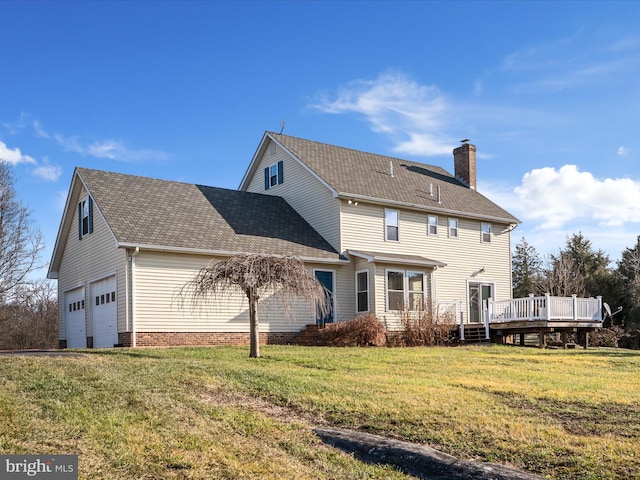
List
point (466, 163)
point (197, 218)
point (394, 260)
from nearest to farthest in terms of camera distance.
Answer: point (197, 218), point (394, 260), point (466, 163)

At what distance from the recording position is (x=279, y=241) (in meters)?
23.8

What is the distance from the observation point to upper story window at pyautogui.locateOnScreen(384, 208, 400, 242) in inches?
1015

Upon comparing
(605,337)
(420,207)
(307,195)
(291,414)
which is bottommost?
(605,337)

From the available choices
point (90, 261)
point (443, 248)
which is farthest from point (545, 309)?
point (90, 261)

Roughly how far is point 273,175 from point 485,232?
9.62 meters

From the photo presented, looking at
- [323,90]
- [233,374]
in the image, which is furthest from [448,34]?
[233,374]

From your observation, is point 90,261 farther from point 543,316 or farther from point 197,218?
point 543,316

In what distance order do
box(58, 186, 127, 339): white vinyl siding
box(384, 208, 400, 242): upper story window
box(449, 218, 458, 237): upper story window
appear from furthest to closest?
box(449, 218, 458, 237): upper story window → box(384, 208, 400, 242): upper story window → box(58, 186, 127, 339): white vinyl siding

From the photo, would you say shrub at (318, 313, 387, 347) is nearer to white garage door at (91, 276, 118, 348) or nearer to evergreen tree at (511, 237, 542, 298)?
white garage door at (91, 276, 118, 348)

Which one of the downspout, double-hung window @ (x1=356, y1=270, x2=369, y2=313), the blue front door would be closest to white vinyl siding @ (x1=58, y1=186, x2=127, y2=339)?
the downspout

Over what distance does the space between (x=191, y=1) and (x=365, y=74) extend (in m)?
4.84

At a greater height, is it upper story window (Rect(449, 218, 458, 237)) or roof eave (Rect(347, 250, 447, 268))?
upper story window (Rect(449, 218, 458, 237))

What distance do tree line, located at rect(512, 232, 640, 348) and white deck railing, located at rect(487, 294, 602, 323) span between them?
29.0 feet

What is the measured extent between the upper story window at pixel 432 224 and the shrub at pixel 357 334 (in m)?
6.55
